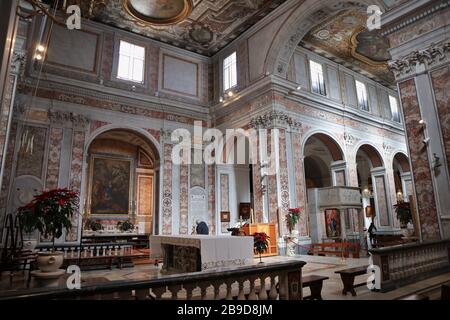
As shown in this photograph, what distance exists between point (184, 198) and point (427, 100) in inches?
381

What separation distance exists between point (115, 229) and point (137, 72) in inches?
301

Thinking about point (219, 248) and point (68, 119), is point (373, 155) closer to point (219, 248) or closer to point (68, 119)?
point (219, 248)

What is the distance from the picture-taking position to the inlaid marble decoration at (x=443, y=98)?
7100 mm

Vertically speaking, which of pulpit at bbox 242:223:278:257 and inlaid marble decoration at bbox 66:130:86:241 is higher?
inlaid marble decoration at bbox 66:130:86:241

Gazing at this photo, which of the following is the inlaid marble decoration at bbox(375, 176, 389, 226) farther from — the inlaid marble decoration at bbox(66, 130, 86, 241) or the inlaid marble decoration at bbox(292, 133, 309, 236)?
the inlaid marble decoration at bbox(66, 130, 86, 241)

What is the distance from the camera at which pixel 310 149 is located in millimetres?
18422

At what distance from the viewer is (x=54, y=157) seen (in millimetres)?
11266

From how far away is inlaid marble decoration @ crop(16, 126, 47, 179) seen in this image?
10648 mm

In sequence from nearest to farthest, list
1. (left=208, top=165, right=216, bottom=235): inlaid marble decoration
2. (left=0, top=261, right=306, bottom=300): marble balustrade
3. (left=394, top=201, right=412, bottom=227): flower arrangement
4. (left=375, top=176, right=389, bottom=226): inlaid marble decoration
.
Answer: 1. (left=0, top=261, right=306, bottom=300): marble balustrade
2. (left=394, top=201, right=412, bottom=227): flower arrangement
3. (left=208, top=165, right=216, bottom=235): inlaid marble decoration
4. (left=375, top=176, right=389, bottom=226): inlaid marble decoration

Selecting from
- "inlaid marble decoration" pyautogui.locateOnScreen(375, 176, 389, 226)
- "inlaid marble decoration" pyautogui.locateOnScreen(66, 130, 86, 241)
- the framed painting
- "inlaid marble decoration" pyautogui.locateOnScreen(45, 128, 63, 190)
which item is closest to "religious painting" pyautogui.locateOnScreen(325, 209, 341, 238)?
"inlaid marble decoration" pyautogui.locateOnScreen(375, 176, 389, 226)

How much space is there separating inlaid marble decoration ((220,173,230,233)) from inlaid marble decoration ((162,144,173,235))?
2.51m

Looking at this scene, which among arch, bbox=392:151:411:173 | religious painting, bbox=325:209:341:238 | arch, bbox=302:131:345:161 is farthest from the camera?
arch, bbox=392:151:411:173

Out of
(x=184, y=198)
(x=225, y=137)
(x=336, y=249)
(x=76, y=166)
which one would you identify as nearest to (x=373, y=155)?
(x=336, y=249)
